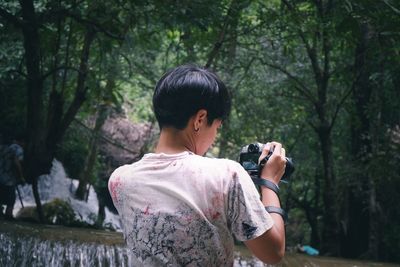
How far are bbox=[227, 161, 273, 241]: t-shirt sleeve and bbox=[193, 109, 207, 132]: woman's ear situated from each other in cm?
20

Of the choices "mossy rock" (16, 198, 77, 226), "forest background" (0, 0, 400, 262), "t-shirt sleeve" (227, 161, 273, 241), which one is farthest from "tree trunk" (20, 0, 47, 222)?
"t-shirt sleeve" (227, 161, 273, 241)

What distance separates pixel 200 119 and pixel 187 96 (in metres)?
0.08

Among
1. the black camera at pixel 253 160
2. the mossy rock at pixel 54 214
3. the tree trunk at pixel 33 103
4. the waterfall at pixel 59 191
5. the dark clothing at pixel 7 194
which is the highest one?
the black camera at pixel 253 160

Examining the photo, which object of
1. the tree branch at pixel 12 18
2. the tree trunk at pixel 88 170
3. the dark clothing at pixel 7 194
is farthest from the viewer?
the tree trunk at pixel 88 170

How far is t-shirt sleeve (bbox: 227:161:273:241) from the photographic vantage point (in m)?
1.52

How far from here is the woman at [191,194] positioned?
1.54m

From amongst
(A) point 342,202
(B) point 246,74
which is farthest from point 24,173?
(A) point 342,202

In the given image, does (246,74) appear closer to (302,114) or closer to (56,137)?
(302,114)

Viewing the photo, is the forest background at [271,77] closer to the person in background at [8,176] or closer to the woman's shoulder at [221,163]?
the person in background at [8,176]

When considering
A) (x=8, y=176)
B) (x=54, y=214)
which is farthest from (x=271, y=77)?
(x=8, y=176)

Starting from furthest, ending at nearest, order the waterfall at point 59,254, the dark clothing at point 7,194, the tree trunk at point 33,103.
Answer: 1. the dark clothing at point 7,194
2. the tree trunk at point 33,103
3. the waterfall at point 59,254

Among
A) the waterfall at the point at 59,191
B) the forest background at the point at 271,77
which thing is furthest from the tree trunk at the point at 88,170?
the forest background at the point at 271,77

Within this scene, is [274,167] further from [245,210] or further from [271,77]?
[271,77]

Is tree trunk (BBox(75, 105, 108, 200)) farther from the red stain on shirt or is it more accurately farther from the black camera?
the red stain on shirt
